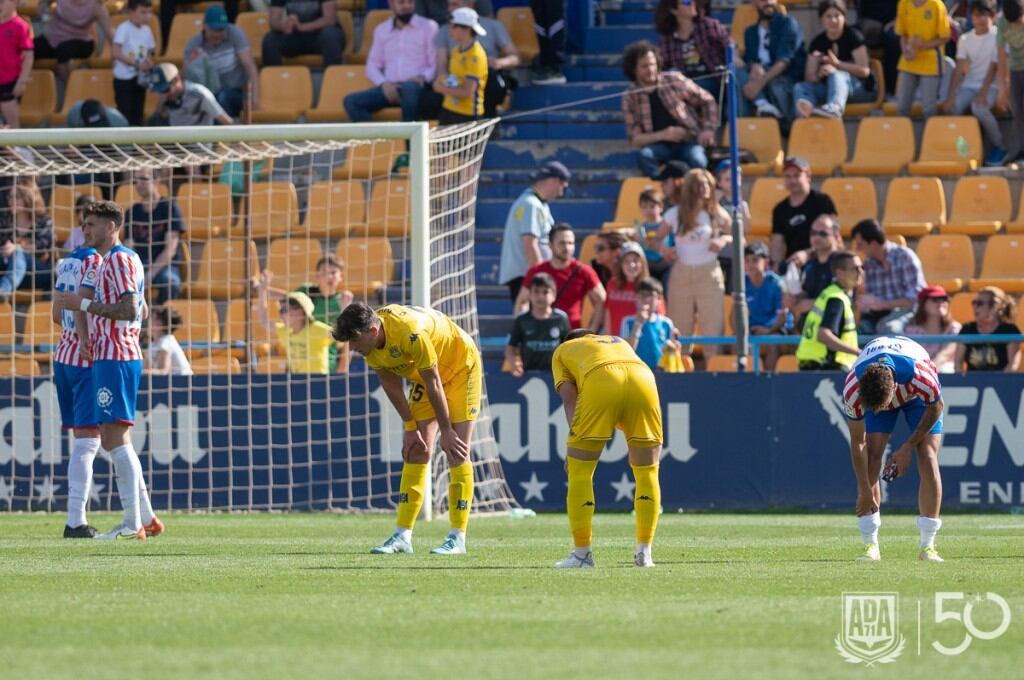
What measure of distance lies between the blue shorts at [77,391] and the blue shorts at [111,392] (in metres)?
0.11

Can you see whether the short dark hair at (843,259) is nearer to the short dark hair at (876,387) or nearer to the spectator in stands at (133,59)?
the short dark hair at (876,387)

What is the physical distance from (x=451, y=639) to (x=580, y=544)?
3193 millimetres

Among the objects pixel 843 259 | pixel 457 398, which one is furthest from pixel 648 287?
pixel 457 398

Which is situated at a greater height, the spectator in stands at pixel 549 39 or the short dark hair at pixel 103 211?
the spectator in stands at pixel 549 39

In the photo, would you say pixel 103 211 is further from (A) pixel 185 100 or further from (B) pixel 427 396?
(A) pixel 185 100

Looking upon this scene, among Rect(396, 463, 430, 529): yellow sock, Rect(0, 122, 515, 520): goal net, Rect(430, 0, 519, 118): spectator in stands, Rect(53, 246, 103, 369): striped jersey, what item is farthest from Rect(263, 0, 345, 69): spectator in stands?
Rect(396, 463, 430, 529): yellow sock

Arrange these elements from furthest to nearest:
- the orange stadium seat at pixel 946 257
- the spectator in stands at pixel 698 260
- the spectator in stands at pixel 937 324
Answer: the orange stadium seat at pixel 946 257 < the spectator in stands at pixel 698 260 < the spectator in stands at pixel 937 324

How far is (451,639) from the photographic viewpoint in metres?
7.02

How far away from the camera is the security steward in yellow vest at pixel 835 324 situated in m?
15.0

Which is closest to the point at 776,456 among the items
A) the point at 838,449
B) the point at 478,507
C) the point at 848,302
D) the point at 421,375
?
the point at 838,449

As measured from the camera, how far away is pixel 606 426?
396 inches

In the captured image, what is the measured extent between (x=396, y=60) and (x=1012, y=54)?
288 inches

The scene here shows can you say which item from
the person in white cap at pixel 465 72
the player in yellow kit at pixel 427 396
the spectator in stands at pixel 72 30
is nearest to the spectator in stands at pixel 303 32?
the spectator in stands at pixel 72 30

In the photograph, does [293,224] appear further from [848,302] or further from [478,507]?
[848,302]
